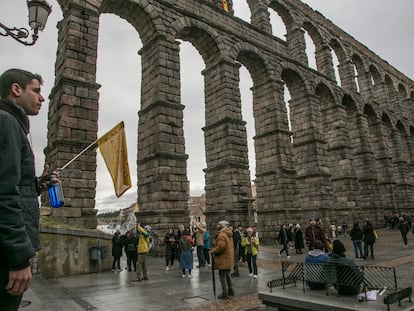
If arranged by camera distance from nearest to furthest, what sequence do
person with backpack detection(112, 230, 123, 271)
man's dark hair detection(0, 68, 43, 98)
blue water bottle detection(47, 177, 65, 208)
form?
1. man's dark hair detection(0, 68, 43, 98)
2. blue water bottle detection(47, 177, 65, 208)
3. person with backpack detection(112, 230, 123, 271)

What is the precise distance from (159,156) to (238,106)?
20.2 ft

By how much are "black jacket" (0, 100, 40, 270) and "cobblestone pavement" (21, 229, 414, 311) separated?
4.09m

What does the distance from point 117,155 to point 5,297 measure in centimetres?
534

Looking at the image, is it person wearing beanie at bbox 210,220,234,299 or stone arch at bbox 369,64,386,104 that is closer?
person wearing beanie at bbox 210,220,234,299

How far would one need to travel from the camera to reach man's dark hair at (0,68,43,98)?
1979 millimetres

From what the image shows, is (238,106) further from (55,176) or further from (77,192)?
(55,176)

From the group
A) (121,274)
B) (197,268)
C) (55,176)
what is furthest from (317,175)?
(55,176)

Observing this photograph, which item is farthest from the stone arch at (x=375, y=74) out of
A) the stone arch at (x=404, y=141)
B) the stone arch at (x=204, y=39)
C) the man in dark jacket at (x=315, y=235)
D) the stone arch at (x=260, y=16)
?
the man in dark jacket at (x=315, y=235)

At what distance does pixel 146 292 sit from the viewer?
6637 mm

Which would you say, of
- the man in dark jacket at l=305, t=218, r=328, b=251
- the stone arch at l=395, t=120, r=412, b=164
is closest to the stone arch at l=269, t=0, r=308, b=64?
the man in dark jacket at l=305, t=218, r=328, b=251

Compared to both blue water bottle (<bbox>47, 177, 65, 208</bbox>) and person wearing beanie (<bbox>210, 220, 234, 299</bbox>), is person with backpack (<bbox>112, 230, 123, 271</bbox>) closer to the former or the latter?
person wearing beanie (<bbox>210, 220, 234, 299</bbox>)

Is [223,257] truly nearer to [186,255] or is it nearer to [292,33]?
[186,255]

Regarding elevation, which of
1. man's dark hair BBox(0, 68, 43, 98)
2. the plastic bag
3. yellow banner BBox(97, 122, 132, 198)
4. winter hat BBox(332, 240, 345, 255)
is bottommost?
the plastic bag

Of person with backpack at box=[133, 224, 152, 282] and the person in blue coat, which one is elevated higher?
the person in blue coat
